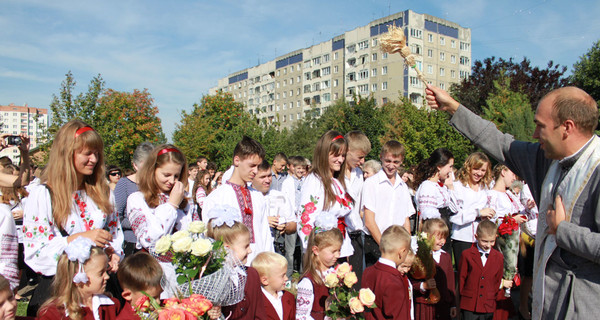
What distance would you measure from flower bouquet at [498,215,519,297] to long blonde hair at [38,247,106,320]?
5.03 m

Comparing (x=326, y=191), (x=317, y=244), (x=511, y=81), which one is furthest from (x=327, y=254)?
(x=511, y=81)

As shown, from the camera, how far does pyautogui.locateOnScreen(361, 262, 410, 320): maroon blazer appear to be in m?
3.80

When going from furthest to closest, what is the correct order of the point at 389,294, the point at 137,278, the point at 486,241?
the point at 486,241 → the point at 389,294 → the point at 137,278

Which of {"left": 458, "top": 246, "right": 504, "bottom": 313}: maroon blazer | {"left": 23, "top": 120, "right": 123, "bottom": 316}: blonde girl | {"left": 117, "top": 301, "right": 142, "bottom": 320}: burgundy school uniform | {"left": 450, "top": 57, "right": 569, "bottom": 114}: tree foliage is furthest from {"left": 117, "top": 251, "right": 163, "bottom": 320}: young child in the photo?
{"left": 450, "top": 57, "right": 569, "bottom": 114}: tree foliage

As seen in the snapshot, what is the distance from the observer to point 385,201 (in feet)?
17.4

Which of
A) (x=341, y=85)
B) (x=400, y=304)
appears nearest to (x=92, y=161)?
(x=400, y=304)

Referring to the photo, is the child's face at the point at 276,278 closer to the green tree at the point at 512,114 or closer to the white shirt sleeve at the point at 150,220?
the white shirt sleeve at the point at 150,220

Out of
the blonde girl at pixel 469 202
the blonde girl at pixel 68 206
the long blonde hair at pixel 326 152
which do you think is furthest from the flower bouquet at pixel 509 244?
the blonde girl at pixel 68 206

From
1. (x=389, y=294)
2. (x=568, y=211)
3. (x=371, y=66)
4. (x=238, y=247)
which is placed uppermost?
(x=371, y=66)

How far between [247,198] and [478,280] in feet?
10.2

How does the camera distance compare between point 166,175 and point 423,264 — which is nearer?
point 166,175

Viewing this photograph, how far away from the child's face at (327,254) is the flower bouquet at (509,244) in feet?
9.10

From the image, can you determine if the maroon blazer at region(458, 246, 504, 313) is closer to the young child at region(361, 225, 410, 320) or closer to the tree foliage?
the young child at region(361, 225, 410, 320)

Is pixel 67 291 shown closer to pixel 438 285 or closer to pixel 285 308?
pixel 285 308
